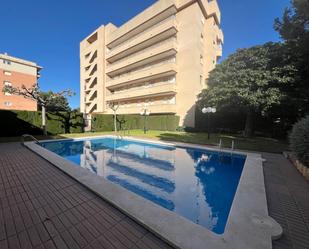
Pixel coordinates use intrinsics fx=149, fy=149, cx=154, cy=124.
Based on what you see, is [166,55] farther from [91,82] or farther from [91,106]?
[91,106]

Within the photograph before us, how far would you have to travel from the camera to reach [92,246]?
83.7 inches

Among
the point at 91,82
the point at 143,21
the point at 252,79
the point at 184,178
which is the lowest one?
the point at 184,178

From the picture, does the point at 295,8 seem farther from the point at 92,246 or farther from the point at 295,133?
the point at 92,246

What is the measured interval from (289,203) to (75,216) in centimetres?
468

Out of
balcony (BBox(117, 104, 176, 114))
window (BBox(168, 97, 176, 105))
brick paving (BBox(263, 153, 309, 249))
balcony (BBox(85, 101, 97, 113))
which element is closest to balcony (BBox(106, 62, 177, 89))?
window (BBox(168, 97, 176, 105))

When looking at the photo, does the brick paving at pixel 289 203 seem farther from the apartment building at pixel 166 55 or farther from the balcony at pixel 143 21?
the balcony at pixel 143 21

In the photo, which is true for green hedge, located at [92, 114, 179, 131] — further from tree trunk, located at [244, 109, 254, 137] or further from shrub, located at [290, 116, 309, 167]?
shrub, located at [290, 116, 309, 167]

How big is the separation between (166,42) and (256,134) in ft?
56.1

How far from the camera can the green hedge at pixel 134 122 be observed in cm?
1928

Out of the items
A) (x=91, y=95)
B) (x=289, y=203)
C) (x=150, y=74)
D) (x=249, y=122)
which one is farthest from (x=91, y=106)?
(x=289, y=203)

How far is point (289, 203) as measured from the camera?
3.47 metres

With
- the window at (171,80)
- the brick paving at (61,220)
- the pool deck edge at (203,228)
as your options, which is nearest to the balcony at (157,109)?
the window at (171,80)

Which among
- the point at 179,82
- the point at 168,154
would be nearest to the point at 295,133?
the point at 168,154

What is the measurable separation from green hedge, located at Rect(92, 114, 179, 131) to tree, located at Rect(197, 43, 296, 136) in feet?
24.6
